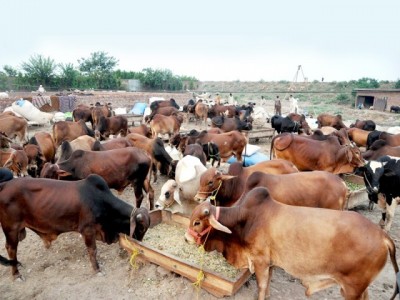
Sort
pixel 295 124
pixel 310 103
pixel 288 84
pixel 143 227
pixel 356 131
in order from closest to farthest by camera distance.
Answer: pixel 143 227, pixel 356 131, pixel 295 124, pixel 310 103, pixel 288 84

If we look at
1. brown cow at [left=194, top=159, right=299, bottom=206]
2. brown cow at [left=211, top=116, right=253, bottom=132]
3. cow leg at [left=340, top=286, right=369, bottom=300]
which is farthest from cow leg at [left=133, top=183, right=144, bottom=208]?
brown cow at [left=211, top=116, right=253, bottom=132]

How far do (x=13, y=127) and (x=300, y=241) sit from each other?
12.6 metres

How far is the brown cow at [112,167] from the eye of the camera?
634 centimetres

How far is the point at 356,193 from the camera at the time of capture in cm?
679

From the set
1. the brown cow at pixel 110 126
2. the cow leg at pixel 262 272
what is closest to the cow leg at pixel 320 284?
the cow leg at pixel 262 272

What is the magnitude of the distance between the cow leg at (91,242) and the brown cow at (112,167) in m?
1.68

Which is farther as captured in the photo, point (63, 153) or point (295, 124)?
point (295, 124)

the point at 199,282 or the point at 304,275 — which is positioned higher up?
the point at 304,275

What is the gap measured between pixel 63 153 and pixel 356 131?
1141 cm

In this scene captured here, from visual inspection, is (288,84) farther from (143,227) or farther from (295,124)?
(143,227)

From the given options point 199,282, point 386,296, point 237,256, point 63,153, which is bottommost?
point 386,296

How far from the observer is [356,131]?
13.4 metres

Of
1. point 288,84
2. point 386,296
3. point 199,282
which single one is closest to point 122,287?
point 199,282

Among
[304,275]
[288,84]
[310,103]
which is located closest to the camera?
[304,275]
